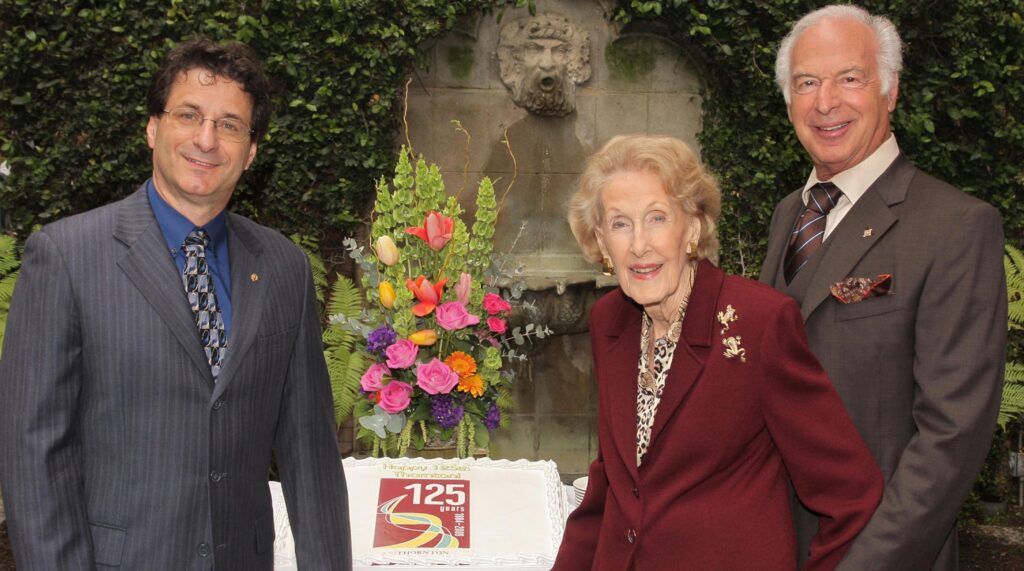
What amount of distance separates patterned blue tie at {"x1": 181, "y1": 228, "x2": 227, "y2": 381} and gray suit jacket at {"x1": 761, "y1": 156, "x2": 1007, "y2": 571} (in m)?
1.30

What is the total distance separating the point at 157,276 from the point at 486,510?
1181 mm

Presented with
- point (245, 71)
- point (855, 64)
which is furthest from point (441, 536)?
point (855, 64)

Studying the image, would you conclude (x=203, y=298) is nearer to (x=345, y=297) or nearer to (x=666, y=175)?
(x=666, y=175)

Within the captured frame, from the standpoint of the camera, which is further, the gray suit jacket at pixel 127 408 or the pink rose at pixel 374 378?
the pink rose at pixel 374 378

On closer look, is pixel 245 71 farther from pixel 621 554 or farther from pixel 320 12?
Answer: pixel 320 12

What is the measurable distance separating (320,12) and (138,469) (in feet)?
13.1

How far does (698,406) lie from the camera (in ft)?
5.85

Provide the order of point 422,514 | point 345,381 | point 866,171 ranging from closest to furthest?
point 866,171 < point 422,514 < point 345,381

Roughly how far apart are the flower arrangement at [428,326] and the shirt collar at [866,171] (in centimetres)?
112

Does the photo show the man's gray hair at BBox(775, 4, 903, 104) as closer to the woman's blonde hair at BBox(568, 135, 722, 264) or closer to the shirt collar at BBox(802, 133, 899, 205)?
the shirt collar at BBox(802, 133, 899, 205)

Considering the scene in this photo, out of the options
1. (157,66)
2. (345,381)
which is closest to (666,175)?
(345,381)

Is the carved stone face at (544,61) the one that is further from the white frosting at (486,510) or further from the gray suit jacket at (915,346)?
the gray suit jacket at (915,346)

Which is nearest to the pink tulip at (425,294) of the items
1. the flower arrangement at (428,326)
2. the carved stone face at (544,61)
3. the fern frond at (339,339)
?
the flower arrangement at (428,326)

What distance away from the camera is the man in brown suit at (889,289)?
179 centimetres
